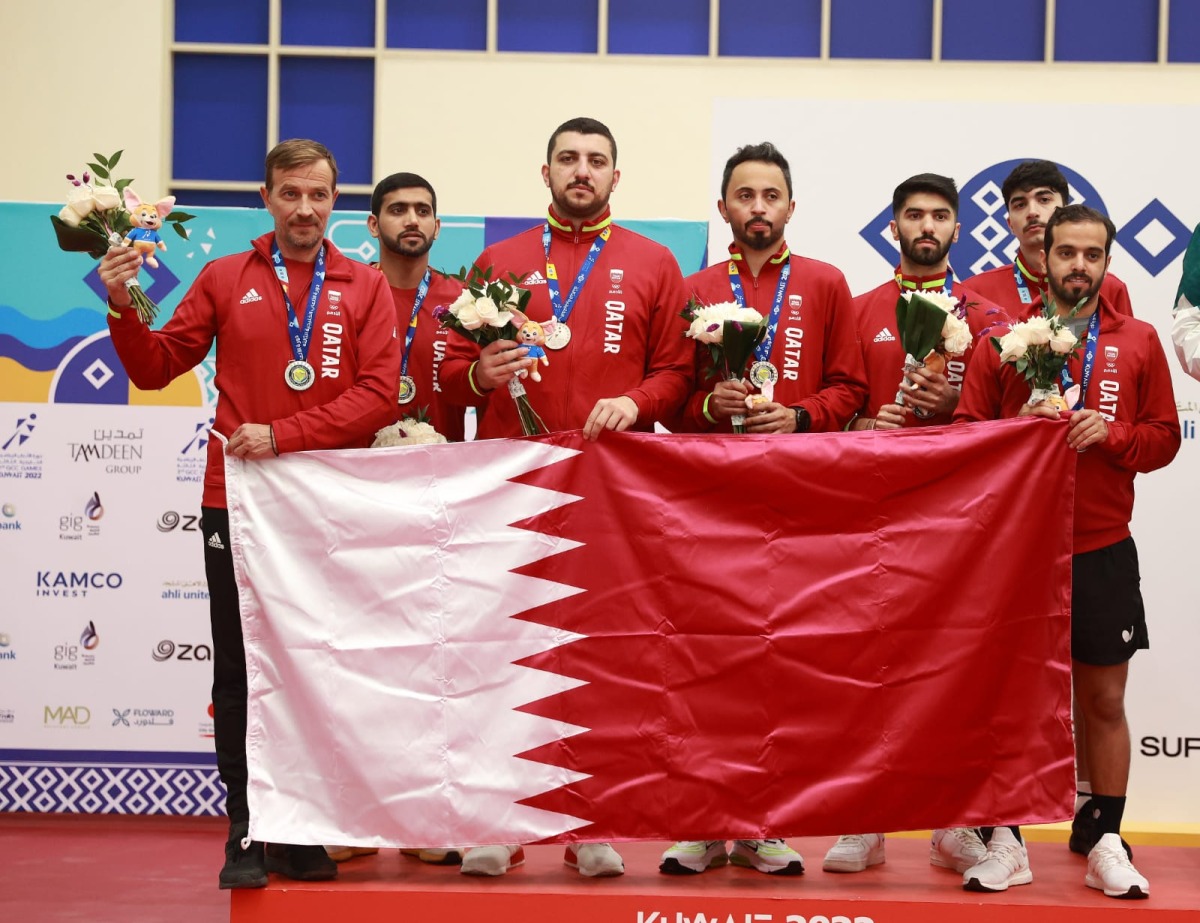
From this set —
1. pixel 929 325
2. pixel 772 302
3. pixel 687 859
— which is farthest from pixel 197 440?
pixel 929 325

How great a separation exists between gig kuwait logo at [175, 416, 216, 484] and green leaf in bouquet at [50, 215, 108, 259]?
2176 millimetres

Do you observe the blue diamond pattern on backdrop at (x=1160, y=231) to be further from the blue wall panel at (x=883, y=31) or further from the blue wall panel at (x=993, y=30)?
the blue wall panel at (x=883, y=31)

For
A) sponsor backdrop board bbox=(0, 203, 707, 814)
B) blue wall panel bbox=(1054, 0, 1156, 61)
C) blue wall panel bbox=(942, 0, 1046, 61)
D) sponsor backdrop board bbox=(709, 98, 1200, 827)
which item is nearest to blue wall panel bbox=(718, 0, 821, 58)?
blue wall panel bbox=(942, 0, 1046, 61)

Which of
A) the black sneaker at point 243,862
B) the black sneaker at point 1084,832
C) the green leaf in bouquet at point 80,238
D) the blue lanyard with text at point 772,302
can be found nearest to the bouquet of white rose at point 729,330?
the blue lanyard with text at point 772,302

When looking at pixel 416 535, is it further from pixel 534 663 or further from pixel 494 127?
pixel 494 127

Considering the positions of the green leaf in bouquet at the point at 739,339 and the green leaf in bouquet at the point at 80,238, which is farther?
the green leaf in bouquet at the point at 739,339

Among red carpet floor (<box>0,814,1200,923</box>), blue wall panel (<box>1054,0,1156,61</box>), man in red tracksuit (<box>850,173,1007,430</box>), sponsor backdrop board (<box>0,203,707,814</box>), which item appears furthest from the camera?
blue wall panel (<box>1054,0,1156,61</box>)

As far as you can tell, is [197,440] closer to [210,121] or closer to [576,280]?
[210,121]

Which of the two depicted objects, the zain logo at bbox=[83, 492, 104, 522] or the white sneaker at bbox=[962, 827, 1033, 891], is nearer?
the white sneaker at bbox=[962, 827, 1033, 891]

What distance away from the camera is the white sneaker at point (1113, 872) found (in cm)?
343

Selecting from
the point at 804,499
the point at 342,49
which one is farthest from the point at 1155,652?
the point at 342,49

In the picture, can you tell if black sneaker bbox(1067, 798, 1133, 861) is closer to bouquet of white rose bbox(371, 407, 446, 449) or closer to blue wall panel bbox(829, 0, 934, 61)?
bouquet of white rose bbox(371, 407, 446, 449)

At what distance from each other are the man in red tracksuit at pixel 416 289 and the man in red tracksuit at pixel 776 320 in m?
0.83

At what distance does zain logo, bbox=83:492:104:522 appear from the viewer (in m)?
5.54
